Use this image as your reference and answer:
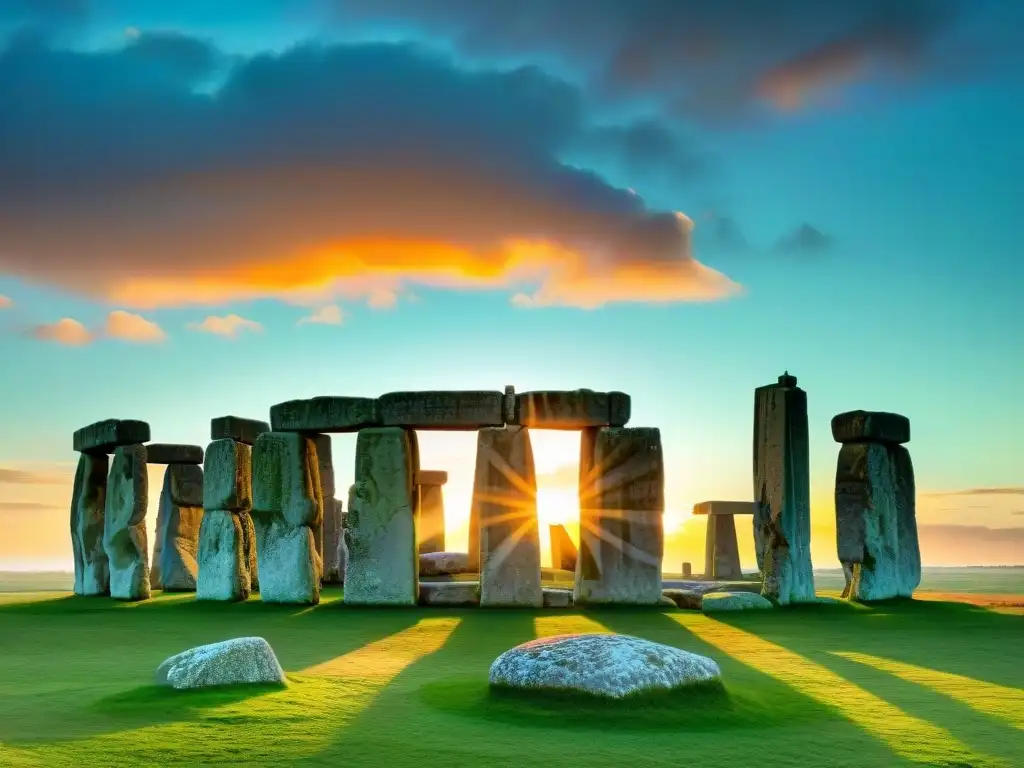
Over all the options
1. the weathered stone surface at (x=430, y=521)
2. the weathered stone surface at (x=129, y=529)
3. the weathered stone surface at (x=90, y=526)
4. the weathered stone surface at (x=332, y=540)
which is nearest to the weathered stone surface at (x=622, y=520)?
the weathered stone surface at (x=332, y=540)

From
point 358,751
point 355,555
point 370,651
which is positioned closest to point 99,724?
point 358,751

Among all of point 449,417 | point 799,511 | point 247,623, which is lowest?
point 247,623

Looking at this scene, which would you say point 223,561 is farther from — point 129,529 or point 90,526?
point 90,526

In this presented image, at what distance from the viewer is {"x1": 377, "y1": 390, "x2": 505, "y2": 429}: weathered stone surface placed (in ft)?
56.7

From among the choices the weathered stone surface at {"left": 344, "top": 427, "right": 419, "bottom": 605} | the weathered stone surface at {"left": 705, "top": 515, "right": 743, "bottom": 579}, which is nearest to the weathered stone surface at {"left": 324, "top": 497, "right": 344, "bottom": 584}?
the weathered stone surface at {"left": 344, "top": 427, "right": 419, "bottom": 605}

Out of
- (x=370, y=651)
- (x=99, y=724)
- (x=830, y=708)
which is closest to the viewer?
(x=99, y=724)

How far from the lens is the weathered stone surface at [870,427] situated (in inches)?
725

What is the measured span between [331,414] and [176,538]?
725 cm

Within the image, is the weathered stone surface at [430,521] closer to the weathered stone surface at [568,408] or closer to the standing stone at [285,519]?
the standing stone at [285,519]

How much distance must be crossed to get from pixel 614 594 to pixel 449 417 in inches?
145

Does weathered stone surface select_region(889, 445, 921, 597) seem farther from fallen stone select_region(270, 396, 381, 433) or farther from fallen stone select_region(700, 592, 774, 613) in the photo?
fallen stone select_region(270, 396, 381, 433)

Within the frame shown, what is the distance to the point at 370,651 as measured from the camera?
11555 millimetres

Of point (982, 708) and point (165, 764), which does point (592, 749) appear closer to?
point (165, 764)

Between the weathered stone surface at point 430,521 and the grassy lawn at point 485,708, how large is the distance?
14.2 meters
